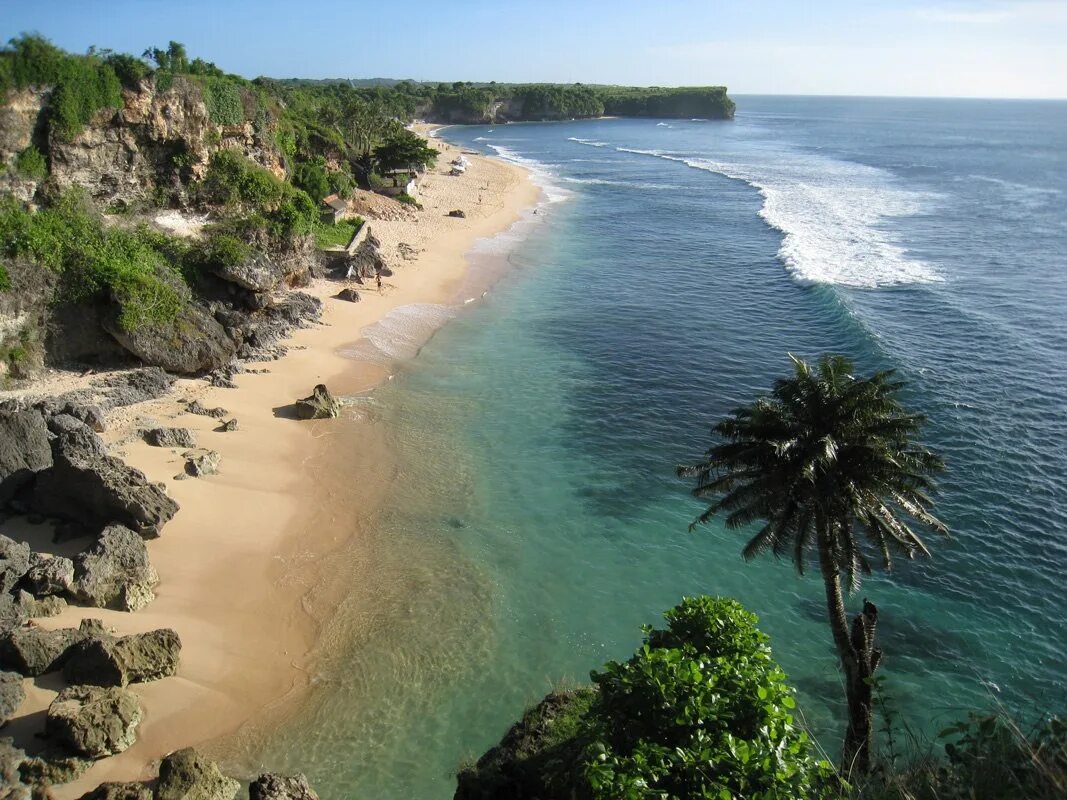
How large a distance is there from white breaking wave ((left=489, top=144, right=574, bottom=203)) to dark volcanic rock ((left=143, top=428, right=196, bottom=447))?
6702cm

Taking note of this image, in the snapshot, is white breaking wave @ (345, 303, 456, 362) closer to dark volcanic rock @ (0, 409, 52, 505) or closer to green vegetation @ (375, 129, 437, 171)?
dark volcanic rock @ (0, 409, 52, 505)

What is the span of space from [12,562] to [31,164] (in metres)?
23.6

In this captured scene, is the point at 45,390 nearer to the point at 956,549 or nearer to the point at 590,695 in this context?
the point at 590,695

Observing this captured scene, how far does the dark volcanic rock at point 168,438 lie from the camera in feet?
92.9

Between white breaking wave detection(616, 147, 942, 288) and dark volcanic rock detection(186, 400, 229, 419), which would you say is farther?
white breaking wave detection(616, 147, 942, 288)

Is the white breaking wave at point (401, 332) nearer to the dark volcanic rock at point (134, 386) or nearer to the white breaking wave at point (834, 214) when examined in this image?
the dark volcanic rock at point (134, 386)

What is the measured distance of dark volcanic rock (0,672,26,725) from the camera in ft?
55.2

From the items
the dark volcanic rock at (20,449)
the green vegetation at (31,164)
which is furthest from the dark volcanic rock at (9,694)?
the green vegetation at (31,164)

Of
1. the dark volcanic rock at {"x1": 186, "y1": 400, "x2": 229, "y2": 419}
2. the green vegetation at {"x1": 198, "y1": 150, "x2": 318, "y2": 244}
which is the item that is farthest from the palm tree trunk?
the green vegetation at {"x1": 198, "y1": 150, "x2": 318, "y2": 244}

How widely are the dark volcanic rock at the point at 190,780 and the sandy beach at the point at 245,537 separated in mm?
1585

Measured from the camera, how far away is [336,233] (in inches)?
2206

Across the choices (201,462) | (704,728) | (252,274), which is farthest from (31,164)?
(704,728)

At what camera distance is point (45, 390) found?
101ft

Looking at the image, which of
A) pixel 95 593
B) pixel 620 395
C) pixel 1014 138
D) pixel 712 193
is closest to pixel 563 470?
pixel 620 395
